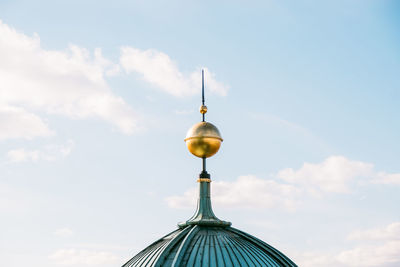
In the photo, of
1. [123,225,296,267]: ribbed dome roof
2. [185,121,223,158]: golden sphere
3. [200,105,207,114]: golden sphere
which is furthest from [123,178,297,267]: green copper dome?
[200,105,207,114]: golden sphere

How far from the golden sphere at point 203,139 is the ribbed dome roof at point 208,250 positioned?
3.86 metres

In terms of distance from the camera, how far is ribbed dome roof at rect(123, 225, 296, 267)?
2561cm

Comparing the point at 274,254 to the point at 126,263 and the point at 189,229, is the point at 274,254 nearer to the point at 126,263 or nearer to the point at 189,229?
the point at 189,229

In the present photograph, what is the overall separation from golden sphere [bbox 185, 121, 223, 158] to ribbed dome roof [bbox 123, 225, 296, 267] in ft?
12.7

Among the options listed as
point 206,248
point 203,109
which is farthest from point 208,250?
point 203,109

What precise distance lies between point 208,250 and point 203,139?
5.96 meters

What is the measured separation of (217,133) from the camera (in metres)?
30.5

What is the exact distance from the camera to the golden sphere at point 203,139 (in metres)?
30.2

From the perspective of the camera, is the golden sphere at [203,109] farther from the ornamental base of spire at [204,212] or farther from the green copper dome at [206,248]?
the green copper dome at [206,248]

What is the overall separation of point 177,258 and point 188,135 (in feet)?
23.1

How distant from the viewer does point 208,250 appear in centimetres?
2614

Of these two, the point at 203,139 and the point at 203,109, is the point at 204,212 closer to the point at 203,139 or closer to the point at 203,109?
the point at 203,139

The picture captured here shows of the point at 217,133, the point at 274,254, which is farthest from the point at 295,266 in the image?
the point at 217,133

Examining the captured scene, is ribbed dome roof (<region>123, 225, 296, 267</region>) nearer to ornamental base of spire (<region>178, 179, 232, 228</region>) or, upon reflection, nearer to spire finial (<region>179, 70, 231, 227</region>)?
ornamental base of spire (<region>178, 179, 232, 228</region>)
